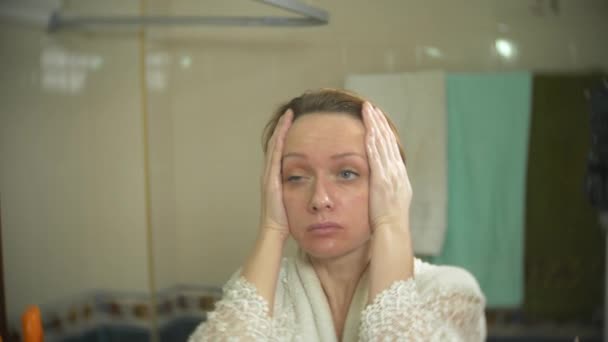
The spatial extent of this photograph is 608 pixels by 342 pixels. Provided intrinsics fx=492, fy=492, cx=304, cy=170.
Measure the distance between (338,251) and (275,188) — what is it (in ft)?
0.31

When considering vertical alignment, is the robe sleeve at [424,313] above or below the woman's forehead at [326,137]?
below

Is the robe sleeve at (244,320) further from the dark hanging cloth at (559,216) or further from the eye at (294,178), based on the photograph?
the dark hanging cloth at (559,216)

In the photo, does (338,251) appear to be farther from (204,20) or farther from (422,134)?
(204,20)

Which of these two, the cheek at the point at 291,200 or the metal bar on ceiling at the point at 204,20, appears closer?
the cheek at the point at 291,200

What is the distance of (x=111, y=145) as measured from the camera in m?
1.00

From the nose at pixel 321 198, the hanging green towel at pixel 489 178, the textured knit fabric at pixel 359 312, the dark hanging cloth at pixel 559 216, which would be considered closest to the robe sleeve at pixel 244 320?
the textured knit fabric at pixel 359 312

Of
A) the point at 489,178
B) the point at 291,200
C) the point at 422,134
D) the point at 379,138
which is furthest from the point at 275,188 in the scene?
the point at 489,178

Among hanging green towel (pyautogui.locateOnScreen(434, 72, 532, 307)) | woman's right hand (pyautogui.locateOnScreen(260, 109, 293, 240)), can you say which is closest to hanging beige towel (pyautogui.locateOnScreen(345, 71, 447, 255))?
hanging green towel (pyautogui.locateOnScreen(434, 72, 532, 307))

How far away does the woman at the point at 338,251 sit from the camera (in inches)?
19.7

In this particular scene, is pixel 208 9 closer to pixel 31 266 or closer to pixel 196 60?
pixel 196 60

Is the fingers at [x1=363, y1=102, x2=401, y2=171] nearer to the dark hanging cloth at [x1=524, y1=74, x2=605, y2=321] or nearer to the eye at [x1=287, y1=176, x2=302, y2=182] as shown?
the eye at [x1=287, y1=176, x2=302, y2=182]

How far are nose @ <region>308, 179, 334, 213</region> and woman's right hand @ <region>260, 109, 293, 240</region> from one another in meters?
0.04

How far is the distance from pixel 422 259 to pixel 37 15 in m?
0.87

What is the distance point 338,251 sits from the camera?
1.73ft
